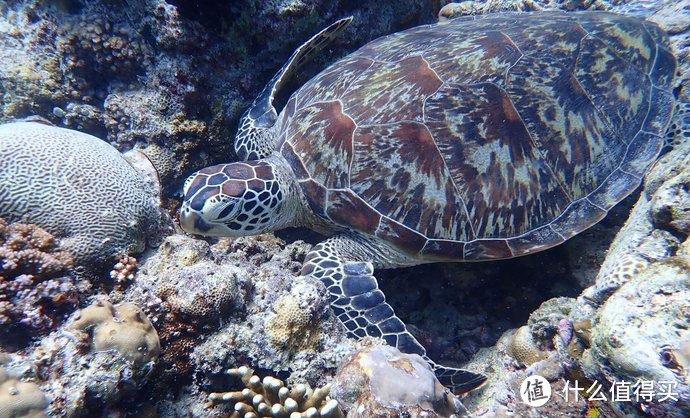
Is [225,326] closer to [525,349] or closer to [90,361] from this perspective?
[90,361]

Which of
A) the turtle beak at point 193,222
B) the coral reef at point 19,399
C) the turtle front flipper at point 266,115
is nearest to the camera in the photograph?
the coral reef at point 19,399

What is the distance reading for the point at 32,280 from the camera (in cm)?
178

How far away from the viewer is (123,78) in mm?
3289

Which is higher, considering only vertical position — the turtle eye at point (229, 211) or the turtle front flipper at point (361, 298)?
the turtle eye at point (229, 211)

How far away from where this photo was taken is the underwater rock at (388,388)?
4.85ft

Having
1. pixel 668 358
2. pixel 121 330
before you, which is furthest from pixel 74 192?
pixel 668 358

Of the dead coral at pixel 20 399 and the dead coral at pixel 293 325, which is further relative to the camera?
the dead coral at pixel 293 325

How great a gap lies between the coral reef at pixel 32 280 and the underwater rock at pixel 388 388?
4.96ft

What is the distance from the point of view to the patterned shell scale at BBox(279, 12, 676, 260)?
2.43m

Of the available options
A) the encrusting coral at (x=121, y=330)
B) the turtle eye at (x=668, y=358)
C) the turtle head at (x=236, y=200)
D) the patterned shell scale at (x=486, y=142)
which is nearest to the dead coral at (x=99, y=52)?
the turtle head at (x=236, y=200)

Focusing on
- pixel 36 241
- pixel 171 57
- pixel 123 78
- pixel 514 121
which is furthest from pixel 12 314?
pixel 514 121

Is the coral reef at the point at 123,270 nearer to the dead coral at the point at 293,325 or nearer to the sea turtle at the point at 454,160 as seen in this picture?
the sea turtle at the point at 454,160

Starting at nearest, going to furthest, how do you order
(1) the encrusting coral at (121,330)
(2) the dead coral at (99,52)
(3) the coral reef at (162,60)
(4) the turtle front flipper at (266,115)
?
(1) the encrusting coral at (121,330)
(3) the coral reef at (162,60)
(4) the turtle front flipper at (266,115)
(2) the dead coral at (99,52)

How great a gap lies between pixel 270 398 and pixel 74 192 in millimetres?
1861
